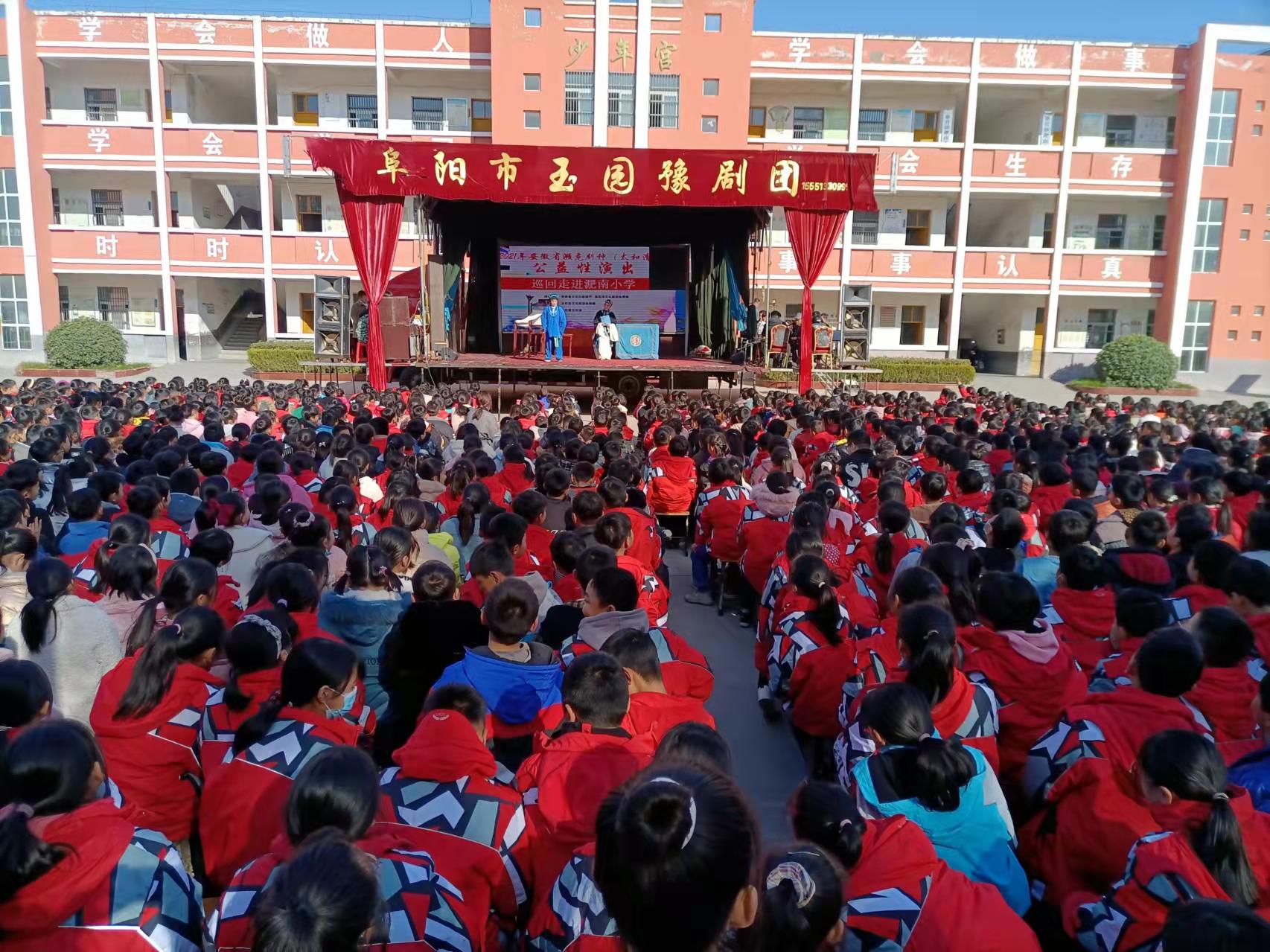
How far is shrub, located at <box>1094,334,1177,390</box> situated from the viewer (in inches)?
824

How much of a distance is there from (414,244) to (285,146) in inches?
235

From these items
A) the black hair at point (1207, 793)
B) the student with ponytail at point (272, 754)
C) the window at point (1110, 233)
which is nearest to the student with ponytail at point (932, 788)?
the black hair at point (1207, 793)

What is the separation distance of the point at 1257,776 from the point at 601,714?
1.73 m

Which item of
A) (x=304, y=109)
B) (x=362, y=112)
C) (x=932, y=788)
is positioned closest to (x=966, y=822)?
(x=932, y=788)

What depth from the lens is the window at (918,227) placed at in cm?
2441

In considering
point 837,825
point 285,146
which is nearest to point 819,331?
point 285,146

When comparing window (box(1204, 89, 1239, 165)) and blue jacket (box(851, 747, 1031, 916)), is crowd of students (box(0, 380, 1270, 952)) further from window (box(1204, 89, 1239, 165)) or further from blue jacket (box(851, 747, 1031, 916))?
window (box(1204, 89, 1239, 165))

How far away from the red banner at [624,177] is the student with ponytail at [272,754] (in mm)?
11084

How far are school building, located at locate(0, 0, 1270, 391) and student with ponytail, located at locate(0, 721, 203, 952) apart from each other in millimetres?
20324

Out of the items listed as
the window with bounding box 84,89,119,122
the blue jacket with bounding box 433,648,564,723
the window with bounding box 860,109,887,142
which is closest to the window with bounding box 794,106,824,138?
the window with bounding box 860,109,887,142

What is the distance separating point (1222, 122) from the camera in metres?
22.6

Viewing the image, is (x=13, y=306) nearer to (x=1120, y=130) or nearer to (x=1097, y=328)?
(x=1097, y=328)

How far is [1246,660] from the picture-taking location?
114 inches

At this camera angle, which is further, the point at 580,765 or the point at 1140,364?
the point at 1140,364
